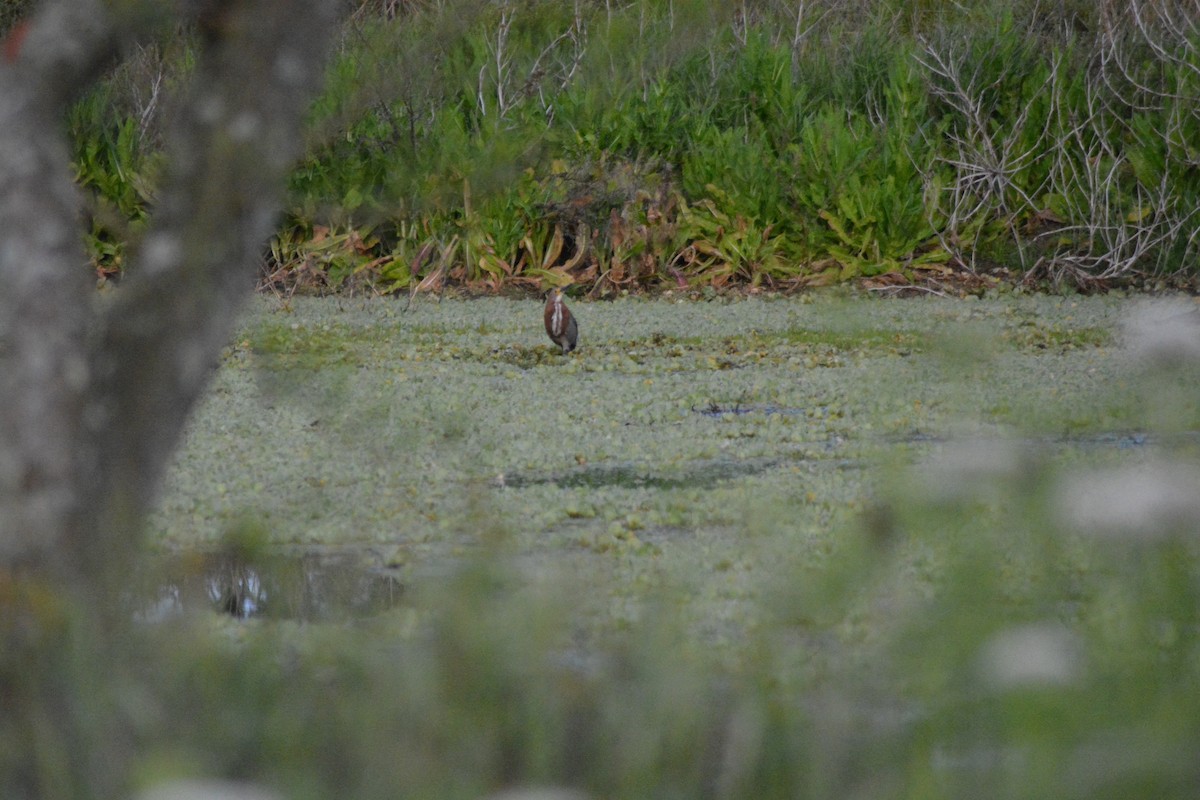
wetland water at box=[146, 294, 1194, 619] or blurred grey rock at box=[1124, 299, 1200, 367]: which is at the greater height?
blurred grey rock at box=[1124, 299, 1200, 367]

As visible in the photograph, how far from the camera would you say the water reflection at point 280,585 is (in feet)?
8.05

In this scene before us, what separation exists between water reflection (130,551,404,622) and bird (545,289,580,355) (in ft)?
8.29

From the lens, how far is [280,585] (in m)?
2.68

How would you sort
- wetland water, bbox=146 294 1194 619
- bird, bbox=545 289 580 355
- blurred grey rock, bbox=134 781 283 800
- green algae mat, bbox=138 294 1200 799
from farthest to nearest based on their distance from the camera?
1. bird, bbox=545 289 580 355
2. wetland water, bbox=146 294 1194 619
3. green algae mat, bbox=138 294 1200 799
4. blurred grey rock, bbox=134 781 283 800

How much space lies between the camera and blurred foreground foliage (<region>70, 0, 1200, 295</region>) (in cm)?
739

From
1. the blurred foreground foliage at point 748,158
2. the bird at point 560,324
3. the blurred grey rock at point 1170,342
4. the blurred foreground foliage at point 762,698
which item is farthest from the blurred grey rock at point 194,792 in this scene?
the blurred foreground foliage at point 748,158

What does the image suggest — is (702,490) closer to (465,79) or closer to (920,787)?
(920,787)

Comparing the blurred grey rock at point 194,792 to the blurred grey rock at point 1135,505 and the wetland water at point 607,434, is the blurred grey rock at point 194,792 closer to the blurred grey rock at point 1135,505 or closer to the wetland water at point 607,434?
the wetland water at point 607,434

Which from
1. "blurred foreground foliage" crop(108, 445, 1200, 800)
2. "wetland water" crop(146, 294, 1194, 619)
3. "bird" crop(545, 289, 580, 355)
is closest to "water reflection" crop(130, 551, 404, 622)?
"wetland water" crop(146, 294, 1194, 619)

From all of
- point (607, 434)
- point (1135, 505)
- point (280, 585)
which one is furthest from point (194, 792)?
point (607, 434)

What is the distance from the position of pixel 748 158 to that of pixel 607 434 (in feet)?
13.0

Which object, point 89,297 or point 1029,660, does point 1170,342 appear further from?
point 89,297

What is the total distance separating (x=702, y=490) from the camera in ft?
11.1

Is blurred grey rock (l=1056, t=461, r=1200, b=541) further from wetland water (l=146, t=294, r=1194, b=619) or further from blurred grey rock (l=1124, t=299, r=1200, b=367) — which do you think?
blurred grey rock (l=1124, t=299, r=1200, b=367)
